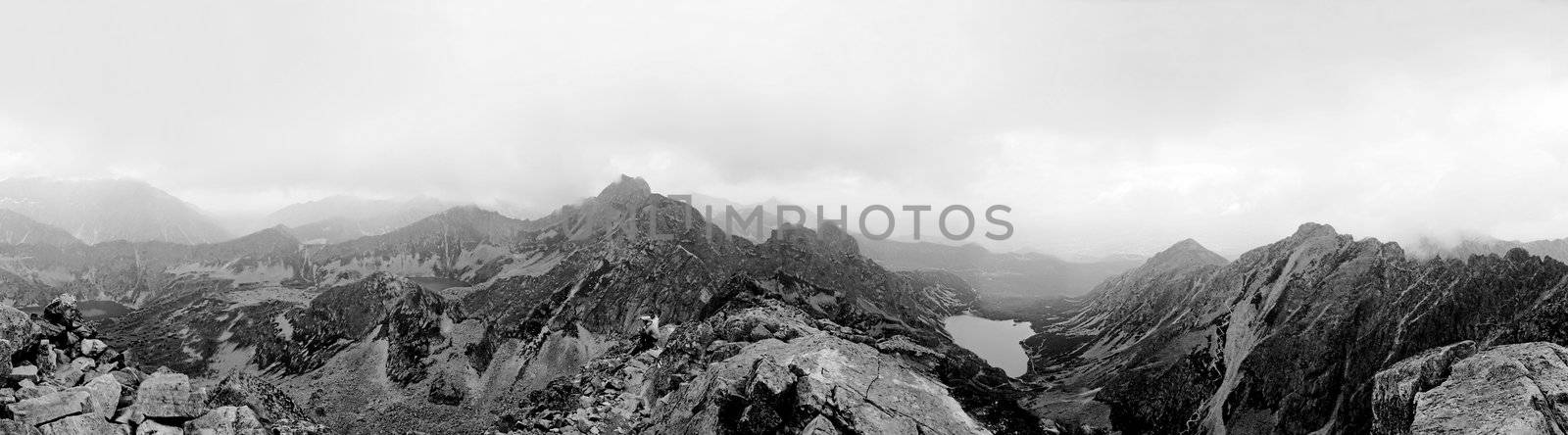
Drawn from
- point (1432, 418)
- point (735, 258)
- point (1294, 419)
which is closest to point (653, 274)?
point (735, 258)

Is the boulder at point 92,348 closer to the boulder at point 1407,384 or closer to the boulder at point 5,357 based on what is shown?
the boulder at point 5,357

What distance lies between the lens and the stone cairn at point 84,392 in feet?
122

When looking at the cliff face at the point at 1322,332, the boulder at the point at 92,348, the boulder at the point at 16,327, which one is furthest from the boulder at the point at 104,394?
the cliff face at the point at 1322,332

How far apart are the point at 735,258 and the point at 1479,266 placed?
150 m

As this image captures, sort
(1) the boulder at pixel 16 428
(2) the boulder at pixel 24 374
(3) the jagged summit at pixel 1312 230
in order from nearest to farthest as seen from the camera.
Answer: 1. (1) the boulder at pixel 16 428
2. (2) the boulder at pixel 24 374
3. (3) the jagged summit at pixel 1312 230

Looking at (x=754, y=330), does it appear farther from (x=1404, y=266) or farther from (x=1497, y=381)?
(x=1404, y=266)

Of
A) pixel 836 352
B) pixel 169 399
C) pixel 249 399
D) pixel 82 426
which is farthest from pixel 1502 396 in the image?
pixel 249 399

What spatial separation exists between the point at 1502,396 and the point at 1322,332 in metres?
57.9

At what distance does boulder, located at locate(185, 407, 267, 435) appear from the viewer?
44.9 meters

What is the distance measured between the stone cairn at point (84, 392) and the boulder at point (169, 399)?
53 mm

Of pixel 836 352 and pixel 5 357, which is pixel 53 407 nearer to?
pixel 5 357

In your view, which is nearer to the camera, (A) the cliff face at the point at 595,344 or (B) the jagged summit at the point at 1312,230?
(A) the cliff face at the point at 595,344

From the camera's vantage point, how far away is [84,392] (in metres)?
39.5

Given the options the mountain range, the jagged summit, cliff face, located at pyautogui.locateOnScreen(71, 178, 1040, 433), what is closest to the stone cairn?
the mountain range
